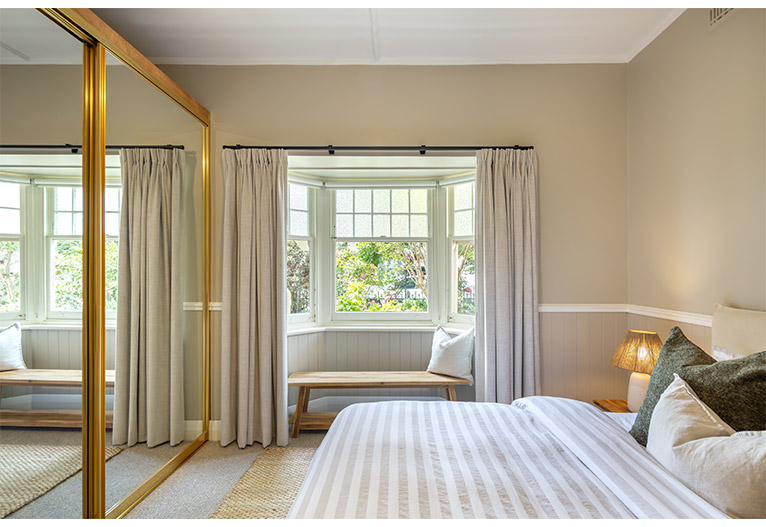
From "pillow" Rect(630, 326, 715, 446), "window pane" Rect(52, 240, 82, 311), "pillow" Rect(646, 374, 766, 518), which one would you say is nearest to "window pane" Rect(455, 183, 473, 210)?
"pillow" Rect(630, 326, 715, 446)

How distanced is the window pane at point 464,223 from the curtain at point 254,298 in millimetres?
1586

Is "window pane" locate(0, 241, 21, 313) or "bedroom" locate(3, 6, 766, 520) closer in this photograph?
"window pane" locate(0, 241, 21, 313)

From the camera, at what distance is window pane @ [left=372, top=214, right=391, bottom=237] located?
3969 mm

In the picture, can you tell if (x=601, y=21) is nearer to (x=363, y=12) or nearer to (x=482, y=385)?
(x=363, y=12)

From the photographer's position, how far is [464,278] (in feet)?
12.5

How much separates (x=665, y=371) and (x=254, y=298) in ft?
8.03

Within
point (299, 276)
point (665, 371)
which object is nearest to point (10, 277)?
point (299, 276)

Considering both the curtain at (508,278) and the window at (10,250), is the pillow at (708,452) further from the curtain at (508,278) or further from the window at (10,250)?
the window at (10,250)

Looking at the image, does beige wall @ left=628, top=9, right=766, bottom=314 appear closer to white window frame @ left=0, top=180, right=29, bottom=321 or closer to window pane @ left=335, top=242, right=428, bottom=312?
window pane @ left=335, top=242, right=428, bottom=312

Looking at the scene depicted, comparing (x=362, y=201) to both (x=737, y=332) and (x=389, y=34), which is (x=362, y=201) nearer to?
(x=389, y=34)

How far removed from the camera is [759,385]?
4.50ft

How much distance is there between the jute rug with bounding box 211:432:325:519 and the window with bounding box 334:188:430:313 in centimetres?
133

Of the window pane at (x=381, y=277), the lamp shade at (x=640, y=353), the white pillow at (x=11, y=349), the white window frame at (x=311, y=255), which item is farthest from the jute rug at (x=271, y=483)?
the lamp shade at (x=640, y=353)

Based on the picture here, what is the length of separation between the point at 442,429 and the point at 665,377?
35.0 inches
